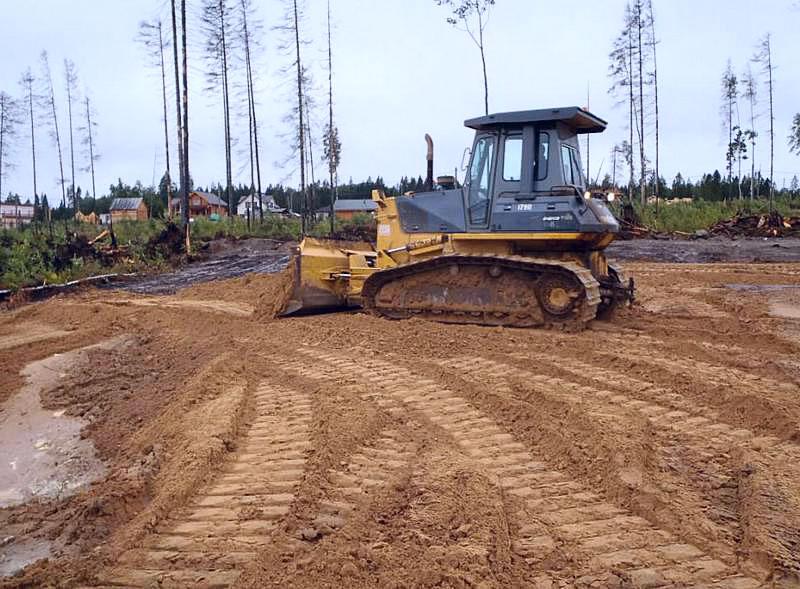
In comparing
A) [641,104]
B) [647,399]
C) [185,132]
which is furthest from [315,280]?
[641,104]

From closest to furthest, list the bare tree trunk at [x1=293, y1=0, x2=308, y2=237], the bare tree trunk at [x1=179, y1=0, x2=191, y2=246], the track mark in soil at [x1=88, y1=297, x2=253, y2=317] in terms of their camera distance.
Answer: the track mark in soil at [x1=88, y1=297, x2=253, y2=317] → the bare tree trunk at [x1=179, y1=0, x2=191, y2=246] → the bare tree trunk at [x1=293, y1=0, x2=308, y2=237]

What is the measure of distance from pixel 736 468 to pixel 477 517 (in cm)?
177

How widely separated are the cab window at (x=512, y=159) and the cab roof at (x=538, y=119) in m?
0.21

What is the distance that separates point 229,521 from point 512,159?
22.8 feet

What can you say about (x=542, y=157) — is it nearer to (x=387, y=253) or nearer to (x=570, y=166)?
(x=570, y=166)

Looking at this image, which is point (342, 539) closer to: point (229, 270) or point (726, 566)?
point (726, 566)

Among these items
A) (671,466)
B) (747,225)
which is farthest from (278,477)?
(747,225)

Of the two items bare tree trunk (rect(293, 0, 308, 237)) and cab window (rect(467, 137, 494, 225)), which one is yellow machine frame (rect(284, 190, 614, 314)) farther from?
bare tree trunk (rect(293, 0, 308, 237))

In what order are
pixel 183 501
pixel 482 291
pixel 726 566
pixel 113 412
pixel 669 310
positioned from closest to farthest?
pixel 726 566
pixel 183 501
pixel 113 412
pixel 482 291
pixel 669 310

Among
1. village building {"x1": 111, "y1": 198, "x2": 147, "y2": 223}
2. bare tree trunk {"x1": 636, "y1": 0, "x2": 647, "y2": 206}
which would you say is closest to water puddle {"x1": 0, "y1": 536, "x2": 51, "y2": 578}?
bare tree trunk {"x1": 636, "y1": 0, "x2": 647, "y2": 206}

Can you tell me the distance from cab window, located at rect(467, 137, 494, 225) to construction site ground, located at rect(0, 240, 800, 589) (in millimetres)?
1610

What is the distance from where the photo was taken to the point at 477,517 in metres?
3.77

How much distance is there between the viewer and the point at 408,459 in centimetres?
471

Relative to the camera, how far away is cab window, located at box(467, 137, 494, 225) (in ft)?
32.4
